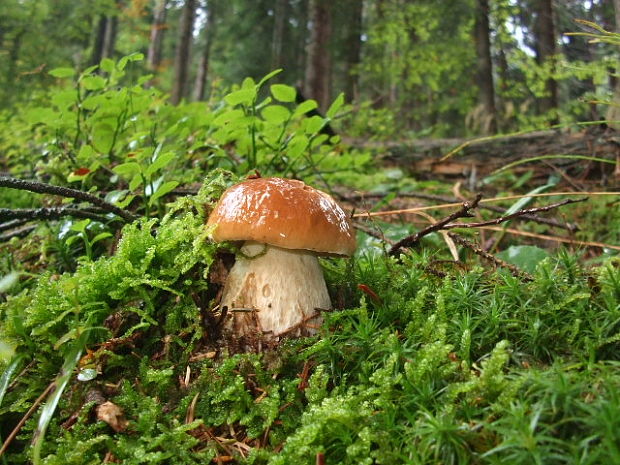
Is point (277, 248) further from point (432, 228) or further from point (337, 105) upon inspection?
point (337, 105)

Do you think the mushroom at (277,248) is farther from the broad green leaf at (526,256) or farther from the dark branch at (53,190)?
the broad green leaf at (526,256)

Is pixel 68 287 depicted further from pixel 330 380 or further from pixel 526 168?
pixel 526 168

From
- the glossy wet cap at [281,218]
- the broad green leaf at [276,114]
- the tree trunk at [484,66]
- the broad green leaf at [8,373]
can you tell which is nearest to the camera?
the broad green leaf at [8,373]

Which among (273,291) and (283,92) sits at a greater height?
(283,92)

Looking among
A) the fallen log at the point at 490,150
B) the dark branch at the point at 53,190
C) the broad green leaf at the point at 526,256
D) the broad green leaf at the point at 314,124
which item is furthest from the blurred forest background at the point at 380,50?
the broad green leaf at the point at 526,256

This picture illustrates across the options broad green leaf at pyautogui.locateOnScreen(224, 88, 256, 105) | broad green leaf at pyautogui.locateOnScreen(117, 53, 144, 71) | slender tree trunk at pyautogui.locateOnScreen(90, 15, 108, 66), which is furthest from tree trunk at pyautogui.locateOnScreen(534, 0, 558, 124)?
slender tree trunk at pyautogui.locateOnScreen(90, 15, 108, 66)

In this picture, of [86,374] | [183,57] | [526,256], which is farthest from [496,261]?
[183,57]

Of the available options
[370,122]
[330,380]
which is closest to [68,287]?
[330,380]
